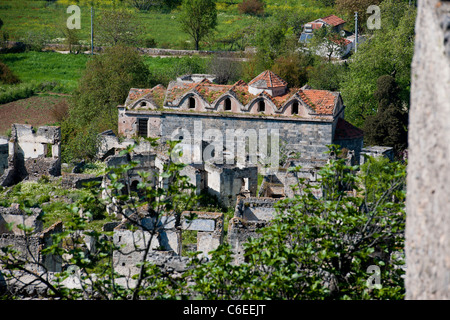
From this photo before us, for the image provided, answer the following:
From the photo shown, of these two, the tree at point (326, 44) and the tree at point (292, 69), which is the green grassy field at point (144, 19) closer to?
the tree at point (326, 44)

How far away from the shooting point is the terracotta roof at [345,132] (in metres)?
38.3

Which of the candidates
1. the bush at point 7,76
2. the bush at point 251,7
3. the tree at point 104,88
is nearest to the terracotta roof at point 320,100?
the tree at point 104,88

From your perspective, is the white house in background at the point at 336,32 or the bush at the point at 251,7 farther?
the bush at the point at 251,7

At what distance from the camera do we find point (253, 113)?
3800cm

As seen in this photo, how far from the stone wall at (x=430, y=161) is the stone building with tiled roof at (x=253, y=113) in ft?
92.7

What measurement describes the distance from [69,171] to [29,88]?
25378 millimetres

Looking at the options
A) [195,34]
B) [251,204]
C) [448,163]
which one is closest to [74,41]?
[195,34]

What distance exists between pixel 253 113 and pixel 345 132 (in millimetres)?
4323

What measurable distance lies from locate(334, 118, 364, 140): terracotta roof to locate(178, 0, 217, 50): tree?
1197 inches

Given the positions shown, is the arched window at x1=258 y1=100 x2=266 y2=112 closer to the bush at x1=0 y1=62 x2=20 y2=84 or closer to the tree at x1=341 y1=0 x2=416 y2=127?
the tree at x1=341 y1=0 x2=416 y2=127

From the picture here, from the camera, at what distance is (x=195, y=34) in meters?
69.9

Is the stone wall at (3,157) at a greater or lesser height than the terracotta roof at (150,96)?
lesser

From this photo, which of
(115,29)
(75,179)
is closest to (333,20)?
(115,29)

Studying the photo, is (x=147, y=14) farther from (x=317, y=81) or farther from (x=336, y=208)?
(x=336, y=208)
